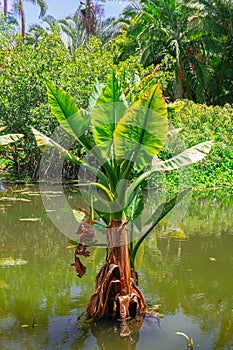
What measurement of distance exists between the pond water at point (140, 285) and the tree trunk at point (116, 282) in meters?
0.13

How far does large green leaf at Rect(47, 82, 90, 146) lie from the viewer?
12.3ft

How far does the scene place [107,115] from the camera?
12.1 feet

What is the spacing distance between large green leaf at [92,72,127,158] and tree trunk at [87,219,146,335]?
603mm

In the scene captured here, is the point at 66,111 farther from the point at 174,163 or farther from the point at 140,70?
the point at 140,70

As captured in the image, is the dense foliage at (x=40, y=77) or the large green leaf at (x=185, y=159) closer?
the large green leaf at (x=185, y=159)

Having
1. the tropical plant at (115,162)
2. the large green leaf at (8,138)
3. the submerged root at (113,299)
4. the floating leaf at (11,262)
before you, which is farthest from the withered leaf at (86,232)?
the large green leaf at (8,138)

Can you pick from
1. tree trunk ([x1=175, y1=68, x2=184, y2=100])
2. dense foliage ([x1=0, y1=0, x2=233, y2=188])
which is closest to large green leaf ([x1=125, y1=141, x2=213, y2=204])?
dense foliage ([x1=0, y1=0, x2=233, y2=188])

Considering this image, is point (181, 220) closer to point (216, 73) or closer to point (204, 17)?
point (204, 17)

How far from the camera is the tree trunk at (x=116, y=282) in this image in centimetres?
360

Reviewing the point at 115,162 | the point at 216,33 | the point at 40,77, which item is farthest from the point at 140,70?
the point at 216,33

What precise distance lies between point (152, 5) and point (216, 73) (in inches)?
201

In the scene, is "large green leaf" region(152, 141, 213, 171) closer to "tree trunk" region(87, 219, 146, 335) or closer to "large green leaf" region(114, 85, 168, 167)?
"large green leaf" region(114, 85, 168, 167)

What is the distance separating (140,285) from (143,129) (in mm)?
1668

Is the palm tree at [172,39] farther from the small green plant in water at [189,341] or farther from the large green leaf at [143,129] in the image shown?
the small green plant in water at [189,341]
